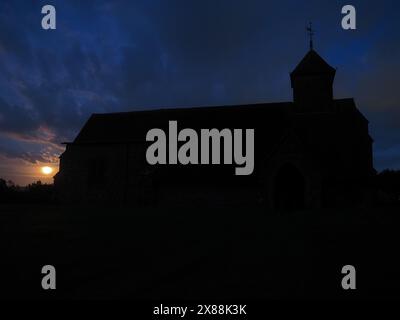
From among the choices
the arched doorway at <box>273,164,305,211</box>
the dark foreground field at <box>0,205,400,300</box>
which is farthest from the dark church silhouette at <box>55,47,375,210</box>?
the dark foreground field at <box>0,205,400,300</box>

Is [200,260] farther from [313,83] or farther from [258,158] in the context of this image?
[313,83]

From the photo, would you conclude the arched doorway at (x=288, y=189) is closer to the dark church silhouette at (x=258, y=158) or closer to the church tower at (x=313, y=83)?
the dark church silhouette at (x=258, y=158)

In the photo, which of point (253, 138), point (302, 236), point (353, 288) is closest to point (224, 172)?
point (253, 138)

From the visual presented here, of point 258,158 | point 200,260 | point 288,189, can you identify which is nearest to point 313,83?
point 258,158

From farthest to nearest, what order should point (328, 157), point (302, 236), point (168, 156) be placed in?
1. point (168, 156)
2. point (328, 157)
3. point (302, 236)

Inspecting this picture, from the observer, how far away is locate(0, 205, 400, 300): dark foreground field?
→ 20.4ft

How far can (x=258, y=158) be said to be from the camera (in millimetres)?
26031

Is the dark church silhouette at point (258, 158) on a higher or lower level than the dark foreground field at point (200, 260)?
higher

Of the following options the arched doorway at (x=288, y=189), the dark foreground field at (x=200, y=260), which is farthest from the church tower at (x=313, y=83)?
the dark foreground field at (x=200, y=260)

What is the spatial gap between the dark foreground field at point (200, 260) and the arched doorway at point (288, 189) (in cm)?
946

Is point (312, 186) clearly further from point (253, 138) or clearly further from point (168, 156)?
point (168, 156)

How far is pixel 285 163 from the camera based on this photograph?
23.4 meters

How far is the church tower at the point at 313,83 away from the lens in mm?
28406
